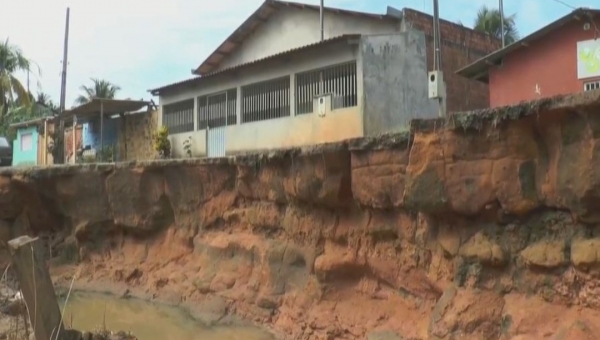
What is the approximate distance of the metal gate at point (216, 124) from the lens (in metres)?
17.4

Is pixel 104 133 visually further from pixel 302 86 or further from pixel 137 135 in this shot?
pixel 302 86

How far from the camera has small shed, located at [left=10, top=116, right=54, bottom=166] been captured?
2373cm

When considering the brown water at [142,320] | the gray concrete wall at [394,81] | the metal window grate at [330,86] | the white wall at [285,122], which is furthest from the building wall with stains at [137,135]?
the brown water at [142,320]

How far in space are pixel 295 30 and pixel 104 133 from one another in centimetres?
825

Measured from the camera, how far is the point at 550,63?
1245 centimetres

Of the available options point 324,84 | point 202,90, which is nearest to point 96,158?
point 202,90

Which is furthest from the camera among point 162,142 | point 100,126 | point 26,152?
point 26,152

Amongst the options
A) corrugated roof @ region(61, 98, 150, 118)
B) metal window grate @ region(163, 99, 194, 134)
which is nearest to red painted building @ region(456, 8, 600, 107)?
metal window grate @ region(163, 99, 194, 134)

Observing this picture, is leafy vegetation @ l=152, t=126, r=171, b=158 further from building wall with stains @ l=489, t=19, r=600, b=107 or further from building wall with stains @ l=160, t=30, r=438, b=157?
building wall with stains @ l=489, t=19, r=600, b=107

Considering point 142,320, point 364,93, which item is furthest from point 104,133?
point 142,320

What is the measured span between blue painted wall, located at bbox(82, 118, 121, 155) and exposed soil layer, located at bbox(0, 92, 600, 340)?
8451 millimetres

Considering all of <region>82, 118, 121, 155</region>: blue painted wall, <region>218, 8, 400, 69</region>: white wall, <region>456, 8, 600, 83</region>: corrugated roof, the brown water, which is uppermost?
<region>218, 8, 400, 69</region>: white wall

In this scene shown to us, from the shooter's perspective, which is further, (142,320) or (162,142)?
(162,142)

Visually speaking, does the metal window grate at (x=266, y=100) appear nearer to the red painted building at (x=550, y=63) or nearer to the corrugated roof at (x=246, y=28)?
the corrugated roof at (x=246, y=28)
